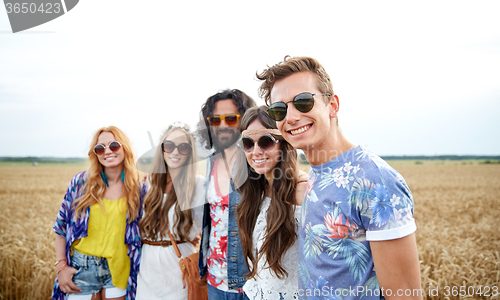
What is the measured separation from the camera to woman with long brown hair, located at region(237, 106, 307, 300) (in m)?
2.30

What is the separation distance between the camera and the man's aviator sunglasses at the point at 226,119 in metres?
3.65

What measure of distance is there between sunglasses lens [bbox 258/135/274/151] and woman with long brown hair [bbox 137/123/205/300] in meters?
1.23

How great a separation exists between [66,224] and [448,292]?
546 centimetres

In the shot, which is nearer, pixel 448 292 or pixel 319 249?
pixel 319 249

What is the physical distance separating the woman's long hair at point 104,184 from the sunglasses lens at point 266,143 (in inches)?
71.9

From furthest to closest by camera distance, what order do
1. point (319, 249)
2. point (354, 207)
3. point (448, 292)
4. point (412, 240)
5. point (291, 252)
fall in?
point (448, 292) → point (291, 252) → point (319, 249) → point (354, 207) → point (412, 240)

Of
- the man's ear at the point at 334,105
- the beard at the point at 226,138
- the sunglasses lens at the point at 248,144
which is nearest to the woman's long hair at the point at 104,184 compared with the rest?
the beard at the point at 226,138

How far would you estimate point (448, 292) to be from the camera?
4195mm

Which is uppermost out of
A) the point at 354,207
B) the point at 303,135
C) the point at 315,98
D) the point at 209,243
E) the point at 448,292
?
the point at 315,98

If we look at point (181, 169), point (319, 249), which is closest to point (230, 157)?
point (181, 169)

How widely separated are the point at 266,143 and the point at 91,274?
2.56m

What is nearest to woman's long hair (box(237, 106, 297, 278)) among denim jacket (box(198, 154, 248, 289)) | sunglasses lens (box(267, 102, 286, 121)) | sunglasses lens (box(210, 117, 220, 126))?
denim jacket (box(198, 154, 248, 289))

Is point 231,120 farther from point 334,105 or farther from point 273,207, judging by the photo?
point 334,105

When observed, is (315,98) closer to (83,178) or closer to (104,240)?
(104,240)
